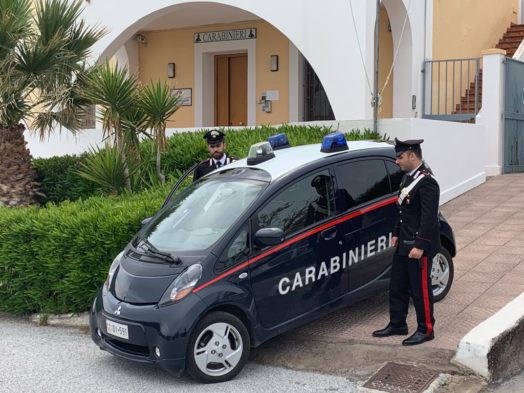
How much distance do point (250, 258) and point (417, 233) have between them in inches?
53.9

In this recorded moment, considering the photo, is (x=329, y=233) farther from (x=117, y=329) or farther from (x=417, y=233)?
(x=117, y=329)

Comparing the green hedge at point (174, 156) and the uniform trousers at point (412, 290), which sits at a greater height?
the green hedge at point (174, 156)

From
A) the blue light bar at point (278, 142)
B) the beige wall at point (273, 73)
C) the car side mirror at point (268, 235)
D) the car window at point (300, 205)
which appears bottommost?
the car side mirror at point (268, 235)

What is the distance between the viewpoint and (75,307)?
7.06 m

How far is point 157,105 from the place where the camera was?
29.7 ft

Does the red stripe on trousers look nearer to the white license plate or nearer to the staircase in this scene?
the white license plate

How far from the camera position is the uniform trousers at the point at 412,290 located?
18.5ft

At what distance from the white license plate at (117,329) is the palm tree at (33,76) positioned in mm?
5315

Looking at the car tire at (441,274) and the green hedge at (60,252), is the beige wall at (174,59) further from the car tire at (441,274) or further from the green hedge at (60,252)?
the car tire at (441,274)

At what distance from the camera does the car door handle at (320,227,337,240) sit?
5.72 metres

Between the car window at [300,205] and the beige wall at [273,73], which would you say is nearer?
the car window at [300,205]

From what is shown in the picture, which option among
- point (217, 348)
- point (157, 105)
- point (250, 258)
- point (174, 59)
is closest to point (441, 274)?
point (250, 258)

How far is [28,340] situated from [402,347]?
Answer: 3.49 m

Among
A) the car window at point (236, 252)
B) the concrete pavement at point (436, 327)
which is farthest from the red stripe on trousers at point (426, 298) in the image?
the car window at point (236, 252)
